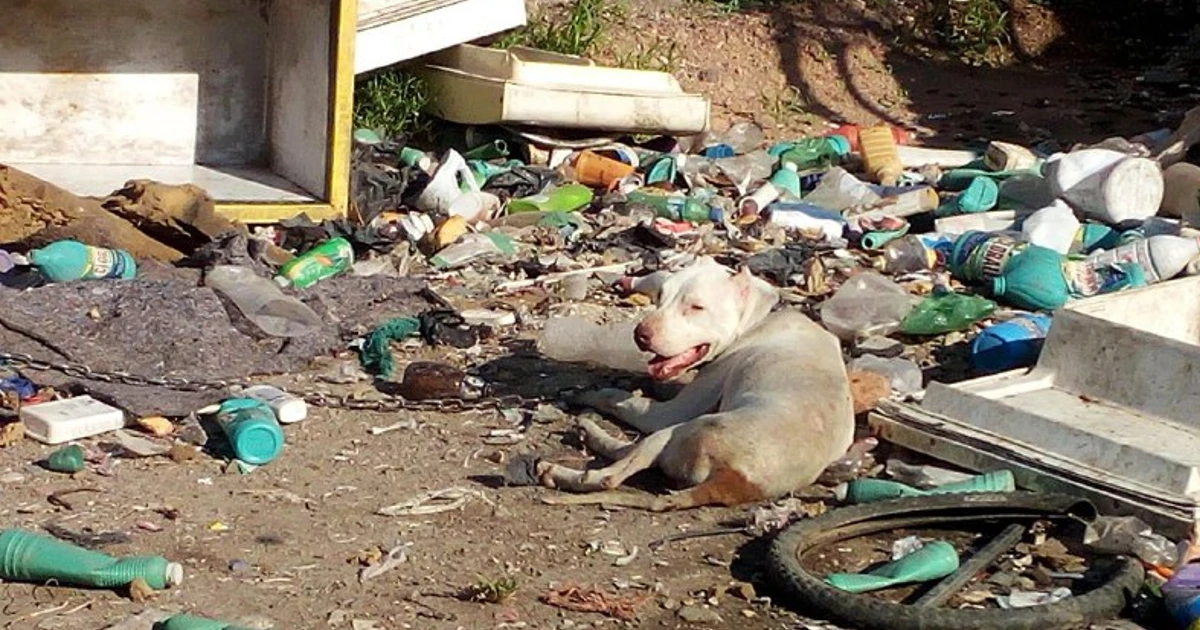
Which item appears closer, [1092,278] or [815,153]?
[1092,278]

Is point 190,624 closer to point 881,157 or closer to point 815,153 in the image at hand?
point 881,157

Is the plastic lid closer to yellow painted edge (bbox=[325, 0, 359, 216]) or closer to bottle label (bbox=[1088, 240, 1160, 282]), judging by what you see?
bottle label (bbox=[1088, 240, 1160, 282])

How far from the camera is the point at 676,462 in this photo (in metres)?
4.69

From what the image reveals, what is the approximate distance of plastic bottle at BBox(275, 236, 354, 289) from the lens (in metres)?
6.45

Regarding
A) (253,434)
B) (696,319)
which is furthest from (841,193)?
(253,434)

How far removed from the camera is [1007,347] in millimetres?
5926

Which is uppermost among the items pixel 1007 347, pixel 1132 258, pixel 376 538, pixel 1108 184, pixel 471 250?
pixel 1108 184

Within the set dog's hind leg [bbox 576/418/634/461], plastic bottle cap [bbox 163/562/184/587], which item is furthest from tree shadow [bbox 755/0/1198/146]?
plastic bottle cap [bbox 163/562/184/587]

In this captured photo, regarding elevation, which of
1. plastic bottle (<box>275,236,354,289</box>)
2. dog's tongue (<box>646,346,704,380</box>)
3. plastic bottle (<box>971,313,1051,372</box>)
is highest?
dog's tongue (<box>646,346,704,380</box>)

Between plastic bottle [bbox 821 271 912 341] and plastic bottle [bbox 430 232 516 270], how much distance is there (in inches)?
53.4

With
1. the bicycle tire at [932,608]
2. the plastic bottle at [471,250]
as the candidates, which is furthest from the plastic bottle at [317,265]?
the bicycle tire at [932,608]

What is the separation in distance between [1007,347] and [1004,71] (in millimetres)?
5697

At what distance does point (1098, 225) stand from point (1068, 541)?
3.28m

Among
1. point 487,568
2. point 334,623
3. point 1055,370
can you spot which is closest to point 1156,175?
point 1055,370
